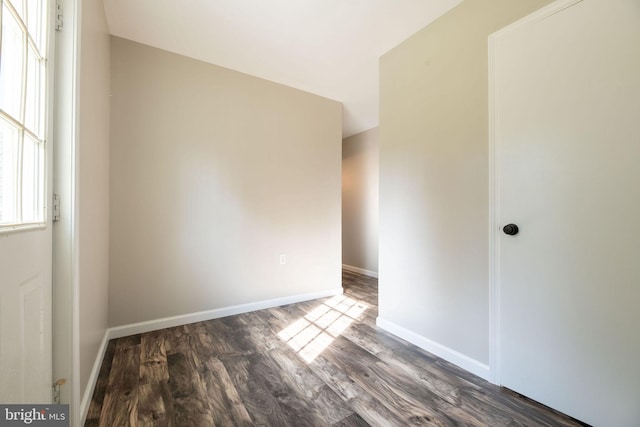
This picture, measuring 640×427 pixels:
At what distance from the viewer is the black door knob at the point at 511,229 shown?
1.49 metres

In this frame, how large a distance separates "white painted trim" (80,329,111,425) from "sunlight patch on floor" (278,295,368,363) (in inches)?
47.4

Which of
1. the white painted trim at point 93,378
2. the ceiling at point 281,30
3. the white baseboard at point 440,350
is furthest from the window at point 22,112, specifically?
the white baseboard at point 440,350

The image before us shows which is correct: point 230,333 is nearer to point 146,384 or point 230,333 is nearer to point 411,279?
point 146,384

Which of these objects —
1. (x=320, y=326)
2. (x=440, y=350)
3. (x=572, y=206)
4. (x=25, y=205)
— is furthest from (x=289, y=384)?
(x=572, y=206)

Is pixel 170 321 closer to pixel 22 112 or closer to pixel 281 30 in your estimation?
pixel 22 112

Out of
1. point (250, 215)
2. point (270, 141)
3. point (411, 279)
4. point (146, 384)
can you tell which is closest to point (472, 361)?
point (411, 279)

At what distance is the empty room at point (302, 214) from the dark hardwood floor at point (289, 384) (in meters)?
0.01

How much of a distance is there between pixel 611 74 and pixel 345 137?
3.88 metres

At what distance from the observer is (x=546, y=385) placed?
1.38 meters

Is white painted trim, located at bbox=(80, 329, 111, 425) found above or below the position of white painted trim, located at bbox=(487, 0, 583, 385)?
below

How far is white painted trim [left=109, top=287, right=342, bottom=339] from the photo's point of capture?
2.15 meters

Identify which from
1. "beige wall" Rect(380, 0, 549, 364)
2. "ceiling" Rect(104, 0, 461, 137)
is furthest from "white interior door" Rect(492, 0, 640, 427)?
"ceiling" Rect(104, 0, 461, 137)

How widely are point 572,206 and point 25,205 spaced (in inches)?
93.2

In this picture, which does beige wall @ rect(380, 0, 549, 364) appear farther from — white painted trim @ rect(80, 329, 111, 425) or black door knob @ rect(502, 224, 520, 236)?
white painted trim @ rect(80, 329, 111, 425)
